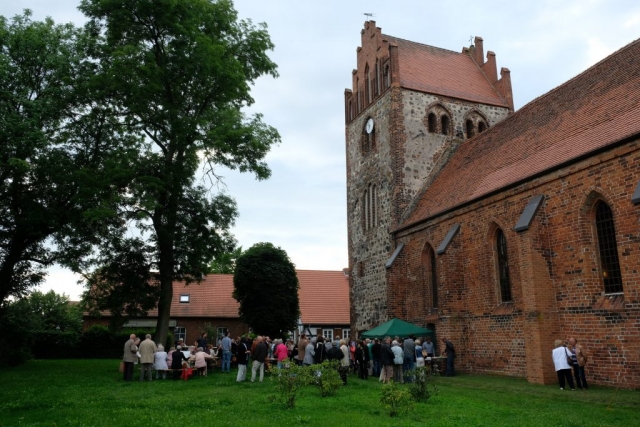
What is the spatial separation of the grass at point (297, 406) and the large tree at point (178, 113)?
6.59 m

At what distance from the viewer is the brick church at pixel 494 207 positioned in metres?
13.5

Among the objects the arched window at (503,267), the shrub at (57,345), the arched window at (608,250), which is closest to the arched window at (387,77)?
the arched window at (503,267)

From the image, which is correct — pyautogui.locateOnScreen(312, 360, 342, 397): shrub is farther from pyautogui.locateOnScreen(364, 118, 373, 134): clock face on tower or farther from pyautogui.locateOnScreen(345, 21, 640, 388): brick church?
pyautogui.locateOnScreen(364, 118, 373, 134): clock face on tower

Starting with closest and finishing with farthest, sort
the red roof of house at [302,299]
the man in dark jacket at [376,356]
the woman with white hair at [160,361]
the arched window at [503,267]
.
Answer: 1. the woman with white hair at [160,361]
2. the arched window at [503,267]
3. the man in dark jacket at [376,356]
4. the red roof of house at [302,299]

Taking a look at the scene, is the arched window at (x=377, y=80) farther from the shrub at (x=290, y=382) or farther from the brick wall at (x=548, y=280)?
the shrub at (x=290, y=382)

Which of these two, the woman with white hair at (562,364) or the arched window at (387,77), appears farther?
the arched window at (387,77)

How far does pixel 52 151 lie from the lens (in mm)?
18891

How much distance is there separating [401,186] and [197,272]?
10122mm

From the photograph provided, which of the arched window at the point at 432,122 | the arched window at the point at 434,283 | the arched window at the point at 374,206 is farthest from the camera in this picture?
the arched window at the point at 374,206

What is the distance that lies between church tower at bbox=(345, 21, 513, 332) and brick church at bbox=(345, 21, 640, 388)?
77mm

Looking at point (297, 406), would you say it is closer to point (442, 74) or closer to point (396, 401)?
point (396, 401)

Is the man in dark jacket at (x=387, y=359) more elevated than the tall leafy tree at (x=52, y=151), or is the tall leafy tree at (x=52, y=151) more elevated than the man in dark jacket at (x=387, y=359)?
the tall leafy tree at (x=52, y=151)

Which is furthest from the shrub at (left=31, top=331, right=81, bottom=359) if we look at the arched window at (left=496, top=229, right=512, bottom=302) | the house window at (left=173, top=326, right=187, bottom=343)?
the arched window at (left=496, top=229, right=512, bottom=302)

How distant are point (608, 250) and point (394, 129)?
512 inches
